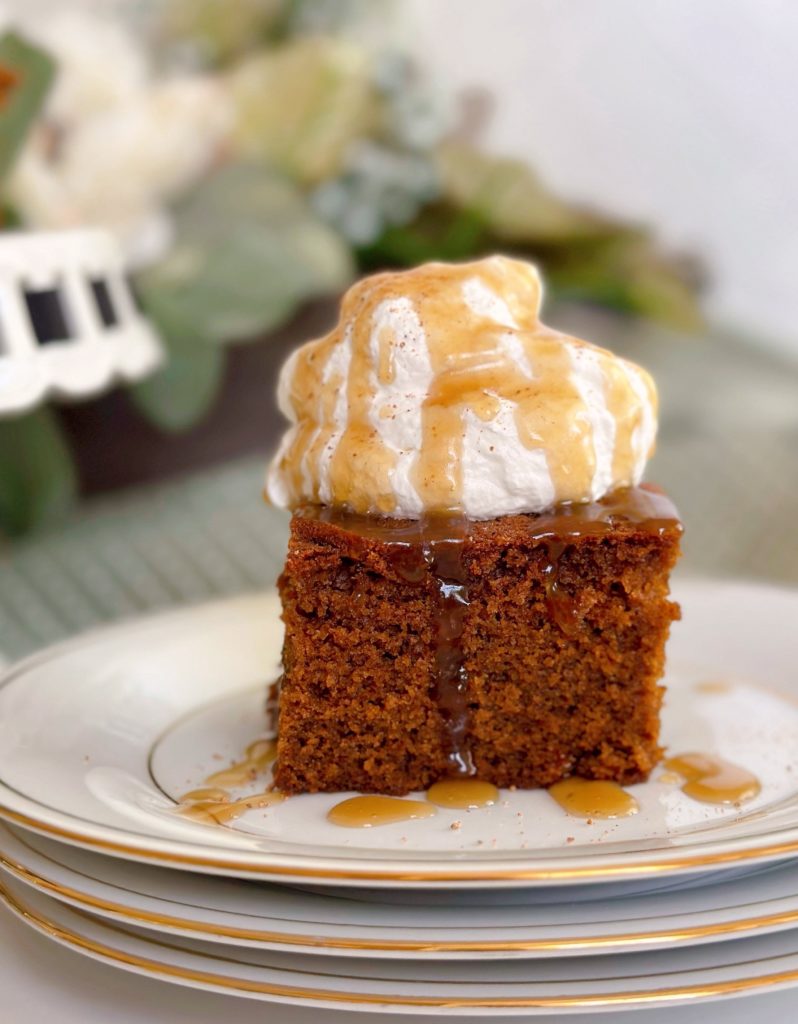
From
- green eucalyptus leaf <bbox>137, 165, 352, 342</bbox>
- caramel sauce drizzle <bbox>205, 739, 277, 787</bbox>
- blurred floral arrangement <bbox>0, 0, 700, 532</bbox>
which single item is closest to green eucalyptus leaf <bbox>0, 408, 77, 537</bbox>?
blurred floral arrangement <bbox>0, 0, 700, 532</bbox>

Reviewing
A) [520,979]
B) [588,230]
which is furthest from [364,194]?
[520,979]

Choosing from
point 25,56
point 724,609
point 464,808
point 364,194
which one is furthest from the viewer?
point 364,194

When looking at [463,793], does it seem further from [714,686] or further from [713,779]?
[714,686]

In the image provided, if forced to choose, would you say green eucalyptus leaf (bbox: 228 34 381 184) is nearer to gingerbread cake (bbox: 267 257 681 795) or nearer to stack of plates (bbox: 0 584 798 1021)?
gingerbread cake (bbox: 267 257 681 795)

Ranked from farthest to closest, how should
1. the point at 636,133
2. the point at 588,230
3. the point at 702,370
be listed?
the point at 702,370
the point at 636,133
the point at 588,230

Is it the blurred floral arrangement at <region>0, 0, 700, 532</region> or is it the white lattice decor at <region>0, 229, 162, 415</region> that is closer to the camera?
the white lattice decor at <region>0, 229, 162, 415</region>

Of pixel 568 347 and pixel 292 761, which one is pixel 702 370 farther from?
pixel 292 761
